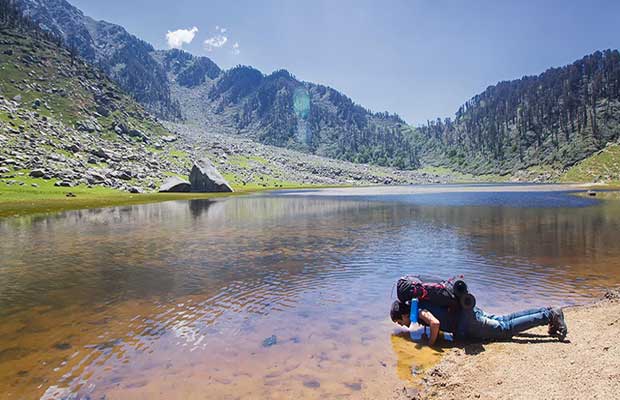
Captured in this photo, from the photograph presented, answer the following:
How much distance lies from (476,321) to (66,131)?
487ft

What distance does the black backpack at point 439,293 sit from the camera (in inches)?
458

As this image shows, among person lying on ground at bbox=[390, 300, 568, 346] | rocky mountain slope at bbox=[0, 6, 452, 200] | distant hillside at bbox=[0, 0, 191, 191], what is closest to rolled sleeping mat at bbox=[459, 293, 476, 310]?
person lying on ground at bbox=[390, 300, 568, 346]

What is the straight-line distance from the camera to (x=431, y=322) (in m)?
11.7

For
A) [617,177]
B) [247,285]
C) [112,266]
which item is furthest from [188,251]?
[617,177]

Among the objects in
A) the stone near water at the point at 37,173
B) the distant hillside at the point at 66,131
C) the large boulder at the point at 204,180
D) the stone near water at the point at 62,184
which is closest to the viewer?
the stone near water at the point at 62,184

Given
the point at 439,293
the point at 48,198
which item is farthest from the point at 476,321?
the point at 48,198

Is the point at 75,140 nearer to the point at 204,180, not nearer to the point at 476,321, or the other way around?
the point at 204,180

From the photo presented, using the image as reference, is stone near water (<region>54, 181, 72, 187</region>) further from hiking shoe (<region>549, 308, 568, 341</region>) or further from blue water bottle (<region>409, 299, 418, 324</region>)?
hiking shoe (<region>549, 308, 568, 341</region>)

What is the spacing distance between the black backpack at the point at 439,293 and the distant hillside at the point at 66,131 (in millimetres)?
85833

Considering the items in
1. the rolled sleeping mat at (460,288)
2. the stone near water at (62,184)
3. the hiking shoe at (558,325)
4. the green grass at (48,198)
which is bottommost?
the hiking shoe at (558,325)

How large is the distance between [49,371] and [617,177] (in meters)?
184

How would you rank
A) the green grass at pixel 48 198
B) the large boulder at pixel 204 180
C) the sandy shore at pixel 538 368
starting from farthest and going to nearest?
the large boulder at pixel 204 180 → the green grass at pixel 48 198 → the sandy shore at pixel 538 368

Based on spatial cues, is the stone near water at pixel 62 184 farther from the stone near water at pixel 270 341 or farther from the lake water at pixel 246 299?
the stone near water at pixel 270 341

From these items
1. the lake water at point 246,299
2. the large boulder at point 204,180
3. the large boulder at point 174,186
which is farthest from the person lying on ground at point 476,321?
the large boulder at point 204,180
